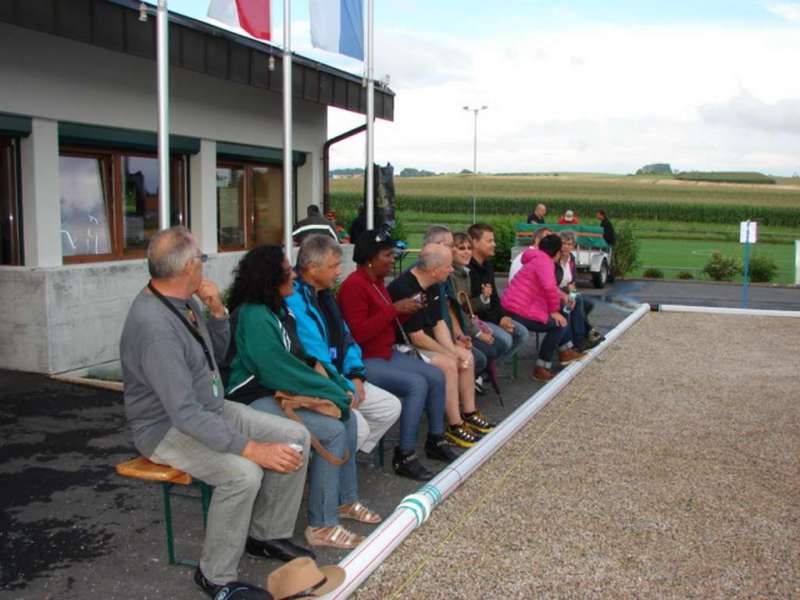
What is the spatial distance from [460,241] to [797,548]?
12.7 feet

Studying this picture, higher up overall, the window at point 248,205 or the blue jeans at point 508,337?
the window at point 248,205

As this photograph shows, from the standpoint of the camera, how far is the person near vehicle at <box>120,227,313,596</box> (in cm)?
378

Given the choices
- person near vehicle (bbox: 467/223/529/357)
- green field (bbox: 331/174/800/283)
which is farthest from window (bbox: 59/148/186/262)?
green field (bbox: 331/174/800/283)

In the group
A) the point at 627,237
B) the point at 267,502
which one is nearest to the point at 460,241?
the point at 267,502

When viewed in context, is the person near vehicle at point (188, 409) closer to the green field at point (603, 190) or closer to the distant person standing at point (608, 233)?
the distant person standing at point (608, 233)

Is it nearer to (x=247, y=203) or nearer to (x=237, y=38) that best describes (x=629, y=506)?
(x=237, y=38)

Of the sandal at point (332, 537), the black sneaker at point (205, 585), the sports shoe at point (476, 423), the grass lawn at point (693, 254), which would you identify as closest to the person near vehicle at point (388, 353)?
the sports shoe at point (476, 423)

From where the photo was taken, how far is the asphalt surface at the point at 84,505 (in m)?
4.11

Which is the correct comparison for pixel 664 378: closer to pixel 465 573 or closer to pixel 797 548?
pixel 797 548

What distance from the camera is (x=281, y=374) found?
4508mm

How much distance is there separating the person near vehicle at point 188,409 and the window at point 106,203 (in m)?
5.69

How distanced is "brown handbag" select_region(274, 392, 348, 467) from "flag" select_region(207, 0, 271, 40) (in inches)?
157

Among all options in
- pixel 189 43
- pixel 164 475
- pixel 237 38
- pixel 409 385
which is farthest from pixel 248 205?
pixel 164 475

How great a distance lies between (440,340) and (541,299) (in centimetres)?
253
